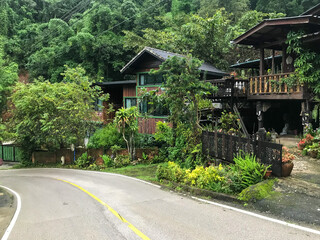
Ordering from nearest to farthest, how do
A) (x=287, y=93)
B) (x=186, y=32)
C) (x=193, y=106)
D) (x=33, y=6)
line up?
(x=193, y=106)
(x=287, y=93)
(x=186, y=32)
(x=33, y=6)

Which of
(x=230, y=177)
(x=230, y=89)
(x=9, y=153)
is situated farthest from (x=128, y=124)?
(x=9, y=153)

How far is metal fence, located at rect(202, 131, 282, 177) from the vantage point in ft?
26.5

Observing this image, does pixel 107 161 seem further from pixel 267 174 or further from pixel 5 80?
pixel 5 80

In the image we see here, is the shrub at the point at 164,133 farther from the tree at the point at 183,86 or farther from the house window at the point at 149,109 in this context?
the tree at the point at 183,86

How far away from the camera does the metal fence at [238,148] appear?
26.5 feet

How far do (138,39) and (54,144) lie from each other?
17604 millimetres

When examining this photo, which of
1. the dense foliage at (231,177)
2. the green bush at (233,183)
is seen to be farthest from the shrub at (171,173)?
the green bush at (233,183)

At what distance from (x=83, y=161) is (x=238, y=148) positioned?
14629mm

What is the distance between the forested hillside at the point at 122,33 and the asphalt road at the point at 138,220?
22.1 m

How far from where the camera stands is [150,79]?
2080 cm

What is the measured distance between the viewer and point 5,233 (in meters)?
6.85

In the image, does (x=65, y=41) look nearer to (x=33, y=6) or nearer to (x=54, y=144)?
(x=33, y=6)

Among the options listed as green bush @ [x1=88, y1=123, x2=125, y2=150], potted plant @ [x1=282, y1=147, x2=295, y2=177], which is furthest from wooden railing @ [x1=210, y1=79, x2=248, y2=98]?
potted plant @ [x1=282, y1=147, x2=295, y2=177]

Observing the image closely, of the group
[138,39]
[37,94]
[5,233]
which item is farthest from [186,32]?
[5,233]
